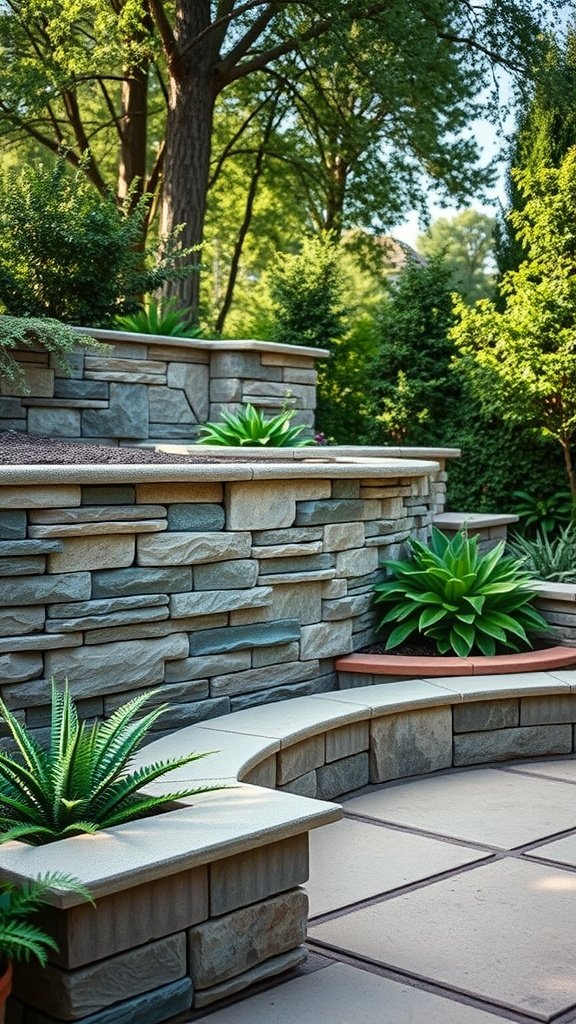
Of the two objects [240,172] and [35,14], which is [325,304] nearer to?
[35,14]

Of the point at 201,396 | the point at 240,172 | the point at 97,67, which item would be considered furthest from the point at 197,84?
the point at 240,172

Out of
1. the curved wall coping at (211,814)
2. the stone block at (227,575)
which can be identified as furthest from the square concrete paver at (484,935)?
the stone block at (227,575)

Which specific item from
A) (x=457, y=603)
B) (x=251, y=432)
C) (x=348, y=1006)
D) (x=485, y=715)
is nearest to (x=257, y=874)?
(x=348, y=1006)

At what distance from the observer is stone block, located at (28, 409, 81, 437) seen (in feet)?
23.5

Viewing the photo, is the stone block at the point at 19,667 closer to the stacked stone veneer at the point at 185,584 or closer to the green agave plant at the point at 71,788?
the stacked stone veneer at the point at 185,584

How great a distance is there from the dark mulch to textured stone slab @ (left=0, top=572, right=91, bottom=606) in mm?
900

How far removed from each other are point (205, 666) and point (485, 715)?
4.72ft

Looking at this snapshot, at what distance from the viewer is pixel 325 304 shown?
11.5 m

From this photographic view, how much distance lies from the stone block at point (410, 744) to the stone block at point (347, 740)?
0.04 metres

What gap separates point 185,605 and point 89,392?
3424mm

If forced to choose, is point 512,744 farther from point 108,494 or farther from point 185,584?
point 108,494

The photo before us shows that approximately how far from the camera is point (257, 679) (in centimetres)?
473

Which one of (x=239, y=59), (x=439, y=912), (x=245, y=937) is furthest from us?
(x=239, y=59)

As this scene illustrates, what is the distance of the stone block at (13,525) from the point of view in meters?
3.71
